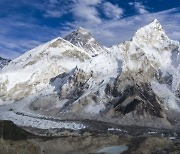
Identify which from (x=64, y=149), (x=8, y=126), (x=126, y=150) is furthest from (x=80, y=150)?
(x=8, y=126)

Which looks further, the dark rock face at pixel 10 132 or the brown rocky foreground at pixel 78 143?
the dark rock face at pixel 10 132

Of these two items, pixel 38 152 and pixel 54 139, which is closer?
pixel 38 152

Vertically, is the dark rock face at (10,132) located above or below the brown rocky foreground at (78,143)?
above

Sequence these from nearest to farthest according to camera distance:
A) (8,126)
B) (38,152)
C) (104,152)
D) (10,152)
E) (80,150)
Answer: (10,152), (38,152), (8,126), (104,152), (80,150)

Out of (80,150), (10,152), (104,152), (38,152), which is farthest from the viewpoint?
(80,150)

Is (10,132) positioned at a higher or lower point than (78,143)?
higher

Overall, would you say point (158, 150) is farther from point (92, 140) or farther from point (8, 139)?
point (8, 139)

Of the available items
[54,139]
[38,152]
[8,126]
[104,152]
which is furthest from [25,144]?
[54,139]

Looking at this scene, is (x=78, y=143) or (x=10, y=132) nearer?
(x=10, y=132)

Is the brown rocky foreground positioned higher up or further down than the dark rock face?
further down

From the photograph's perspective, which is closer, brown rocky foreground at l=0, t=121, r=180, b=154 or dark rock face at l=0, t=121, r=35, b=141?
brown rocky foreground at l=0, t=121, r=180, b=154
